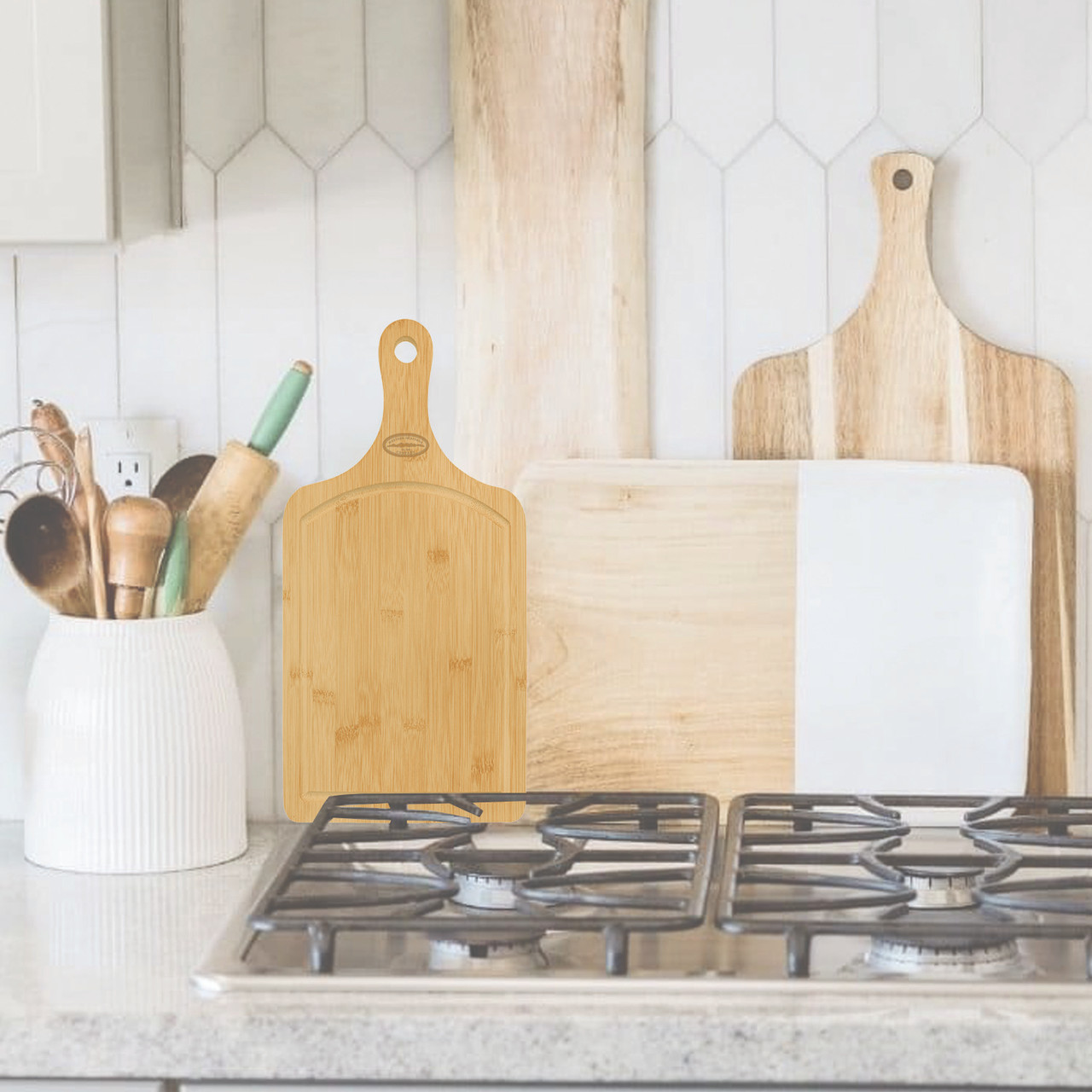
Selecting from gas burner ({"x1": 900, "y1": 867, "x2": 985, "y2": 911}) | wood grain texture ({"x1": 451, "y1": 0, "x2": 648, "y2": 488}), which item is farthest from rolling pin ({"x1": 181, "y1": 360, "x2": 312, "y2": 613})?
gas burner ({"x1": 900, "y1": 867, "x2": 985, "y2": 911})

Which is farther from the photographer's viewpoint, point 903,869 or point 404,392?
point 404,392

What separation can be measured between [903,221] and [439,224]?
1.47ft

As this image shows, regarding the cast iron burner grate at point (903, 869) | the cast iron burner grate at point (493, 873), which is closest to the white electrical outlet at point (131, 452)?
the cast iron burner grate at point (493, 873)

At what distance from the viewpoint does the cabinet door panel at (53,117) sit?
4.50ft

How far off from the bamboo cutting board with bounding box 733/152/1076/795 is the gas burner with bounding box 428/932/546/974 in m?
0.64

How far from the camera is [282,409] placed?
1.51 metres

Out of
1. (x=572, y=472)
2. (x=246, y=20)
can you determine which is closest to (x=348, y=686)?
Result: (x=572, y=472)

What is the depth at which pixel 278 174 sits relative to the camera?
1.67m

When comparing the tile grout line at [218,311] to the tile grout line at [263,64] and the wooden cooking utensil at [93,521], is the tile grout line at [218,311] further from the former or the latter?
the wooden cooking utensil at [93,521]

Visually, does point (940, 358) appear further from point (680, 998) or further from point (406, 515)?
point (680, 998)

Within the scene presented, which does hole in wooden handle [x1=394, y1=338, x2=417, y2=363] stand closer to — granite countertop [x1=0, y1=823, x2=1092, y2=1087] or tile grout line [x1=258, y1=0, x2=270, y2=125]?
tile grout line [x1=258, y1=0, x2=270, y2=125]

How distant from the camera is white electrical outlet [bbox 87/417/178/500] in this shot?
5.49 ft

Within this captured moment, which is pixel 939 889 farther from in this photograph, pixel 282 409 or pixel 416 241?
pixel 416 241

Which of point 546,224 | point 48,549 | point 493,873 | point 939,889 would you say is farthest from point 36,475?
point 939,889
